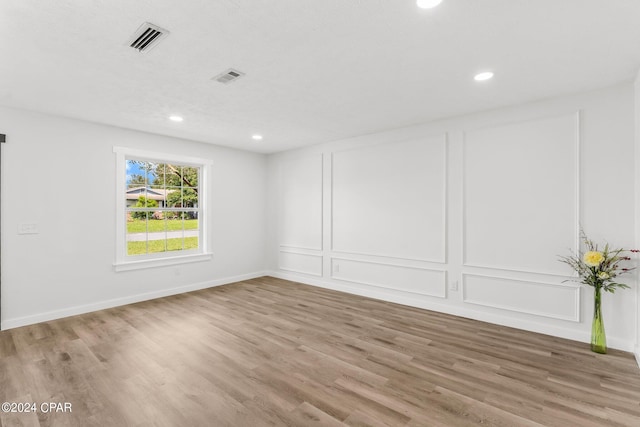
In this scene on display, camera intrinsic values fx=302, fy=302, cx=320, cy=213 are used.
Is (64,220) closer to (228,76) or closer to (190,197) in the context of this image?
(190,197)

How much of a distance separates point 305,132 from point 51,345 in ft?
13.1

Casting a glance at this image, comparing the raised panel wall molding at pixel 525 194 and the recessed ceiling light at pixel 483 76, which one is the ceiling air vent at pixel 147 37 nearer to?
the recessed ceiling light at pixel 483 76

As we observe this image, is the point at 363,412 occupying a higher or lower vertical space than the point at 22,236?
lower

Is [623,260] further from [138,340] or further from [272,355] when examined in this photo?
[138,340]

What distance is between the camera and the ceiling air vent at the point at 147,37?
204 centimetres

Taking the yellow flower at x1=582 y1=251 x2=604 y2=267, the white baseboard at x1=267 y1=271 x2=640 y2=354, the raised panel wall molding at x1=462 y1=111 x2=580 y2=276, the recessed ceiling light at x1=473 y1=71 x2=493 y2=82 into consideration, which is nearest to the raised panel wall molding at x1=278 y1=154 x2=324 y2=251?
the white baseboard at x1=267 y1=271 x2=640 y2=354

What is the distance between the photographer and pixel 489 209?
3742 mm

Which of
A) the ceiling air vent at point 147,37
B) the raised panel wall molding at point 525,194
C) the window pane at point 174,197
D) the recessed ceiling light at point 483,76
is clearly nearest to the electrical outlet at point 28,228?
the window pane at point 174,197

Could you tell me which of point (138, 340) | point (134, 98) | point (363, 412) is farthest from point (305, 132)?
point (363, 412)

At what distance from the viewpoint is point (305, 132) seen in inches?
186

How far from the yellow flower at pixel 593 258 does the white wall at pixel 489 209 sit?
0.35 metres

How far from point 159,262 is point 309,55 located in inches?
161

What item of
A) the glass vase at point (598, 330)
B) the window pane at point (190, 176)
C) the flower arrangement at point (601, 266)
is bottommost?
the glass vase at point (598, 330)

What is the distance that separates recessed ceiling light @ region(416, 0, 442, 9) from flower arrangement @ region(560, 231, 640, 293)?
2712 millimetres
